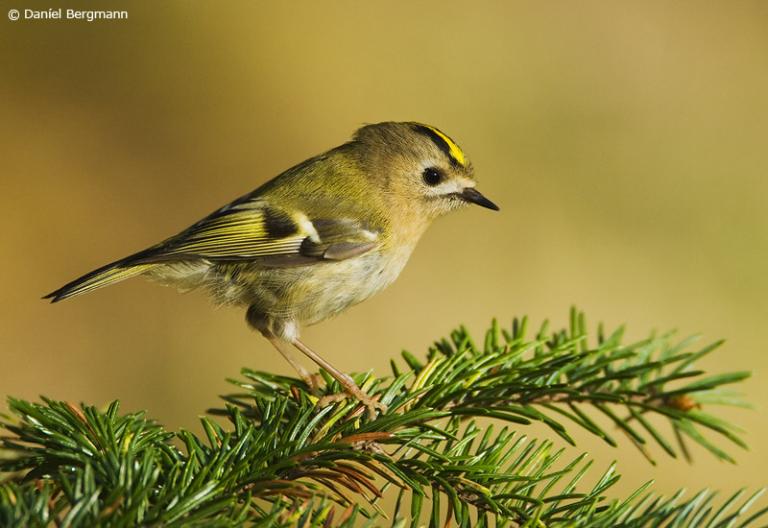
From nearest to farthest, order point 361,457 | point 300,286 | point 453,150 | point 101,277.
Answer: point 361,457, point 101,277, point 300,286, point 453,150

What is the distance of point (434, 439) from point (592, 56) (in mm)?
2962

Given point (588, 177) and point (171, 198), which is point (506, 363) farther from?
point (588, 177)

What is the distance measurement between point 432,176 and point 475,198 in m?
0.13

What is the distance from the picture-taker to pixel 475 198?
1962 mm

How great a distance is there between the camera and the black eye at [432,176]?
1989mm

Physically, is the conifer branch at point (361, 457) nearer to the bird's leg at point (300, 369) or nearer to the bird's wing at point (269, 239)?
the bird's leg at point (300, 369)

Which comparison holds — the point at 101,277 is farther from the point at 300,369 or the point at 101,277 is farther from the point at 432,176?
the point at 432,176

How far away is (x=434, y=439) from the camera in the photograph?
111cm

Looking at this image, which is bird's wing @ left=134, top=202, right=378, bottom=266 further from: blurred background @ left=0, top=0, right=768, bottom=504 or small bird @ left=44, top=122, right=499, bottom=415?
blurred background @ left=0, top=0, right=768, bottom=504

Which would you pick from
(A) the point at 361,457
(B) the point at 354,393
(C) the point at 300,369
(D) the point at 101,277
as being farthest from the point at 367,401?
(D) the point at 101,277

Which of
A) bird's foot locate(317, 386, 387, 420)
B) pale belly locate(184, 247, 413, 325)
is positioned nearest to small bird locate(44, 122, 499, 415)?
pale belly locate(184, 247, 413, 325)

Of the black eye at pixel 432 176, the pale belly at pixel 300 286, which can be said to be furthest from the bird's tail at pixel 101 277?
the black eye at pixel 432 176

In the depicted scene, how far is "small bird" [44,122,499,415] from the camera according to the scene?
5.83 feet

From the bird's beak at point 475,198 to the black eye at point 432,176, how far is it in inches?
2.7
